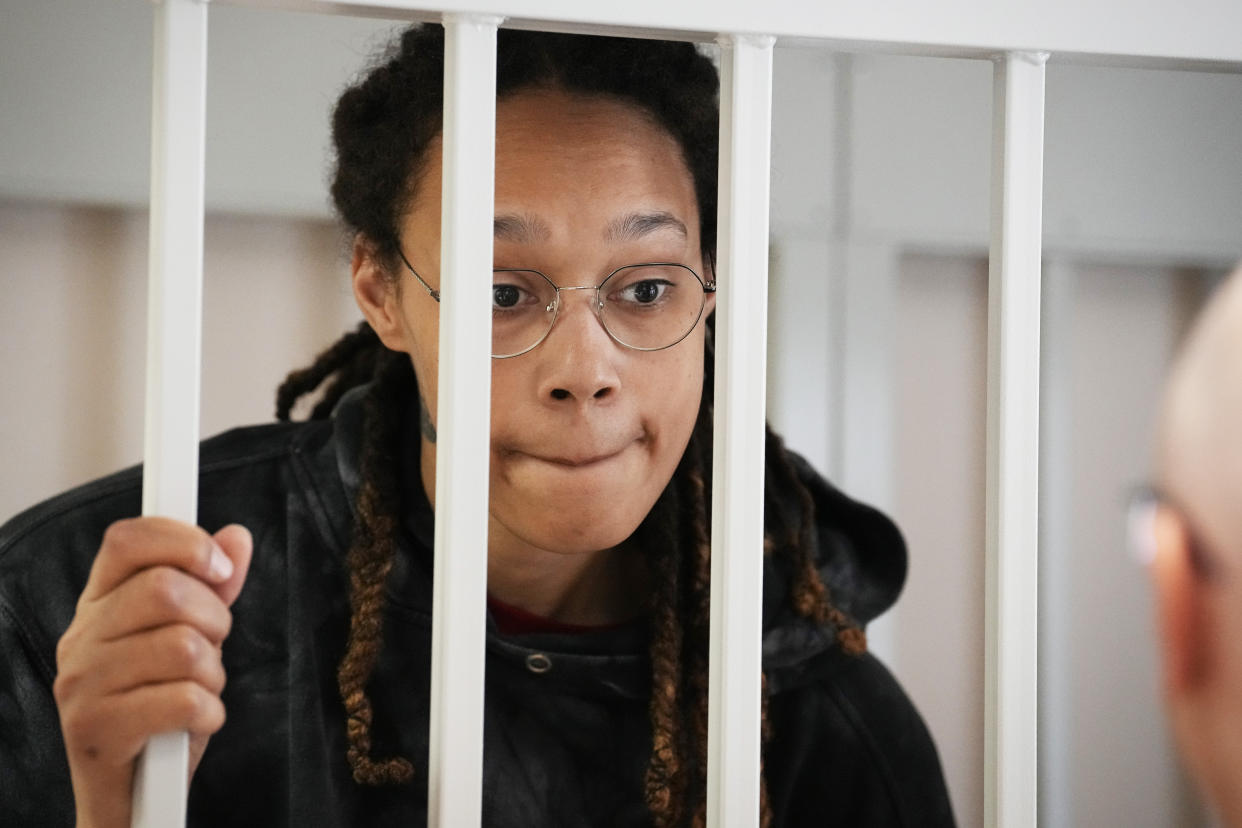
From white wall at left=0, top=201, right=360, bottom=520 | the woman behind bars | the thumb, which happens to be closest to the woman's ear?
the woman behind bars

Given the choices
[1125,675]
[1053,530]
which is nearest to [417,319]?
[1053,530]

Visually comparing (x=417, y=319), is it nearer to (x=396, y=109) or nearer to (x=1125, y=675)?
(x=396, y=109)

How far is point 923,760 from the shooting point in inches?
52.1

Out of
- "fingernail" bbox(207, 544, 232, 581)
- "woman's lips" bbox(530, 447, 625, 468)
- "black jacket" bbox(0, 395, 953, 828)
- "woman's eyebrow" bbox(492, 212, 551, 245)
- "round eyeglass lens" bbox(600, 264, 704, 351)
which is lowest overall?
"black jacket" bbox(0, 395, 953, 828)

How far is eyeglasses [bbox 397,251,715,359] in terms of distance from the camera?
0.99 metres

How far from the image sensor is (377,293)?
118 cm

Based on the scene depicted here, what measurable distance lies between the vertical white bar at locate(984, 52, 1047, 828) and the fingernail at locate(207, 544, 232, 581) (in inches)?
17.7

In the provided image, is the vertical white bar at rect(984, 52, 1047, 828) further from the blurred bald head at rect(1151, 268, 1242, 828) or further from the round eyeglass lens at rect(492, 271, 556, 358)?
the round eyeglass lens at rect(492, 271, 556, 358)

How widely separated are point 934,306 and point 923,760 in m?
1.50

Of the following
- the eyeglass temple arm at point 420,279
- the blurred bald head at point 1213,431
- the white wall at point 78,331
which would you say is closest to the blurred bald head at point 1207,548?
the blurred bald head at point 1213,431

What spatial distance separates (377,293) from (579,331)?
0.30 meters

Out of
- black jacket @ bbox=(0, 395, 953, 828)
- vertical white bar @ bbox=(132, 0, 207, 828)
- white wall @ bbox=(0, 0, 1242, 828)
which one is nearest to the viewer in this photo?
vertical white bar @ bbox=(132, 0, 207, 828)

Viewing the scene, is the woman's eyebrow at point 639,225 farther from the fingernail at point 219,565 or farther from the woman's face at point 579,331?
the fingernail at point 219,565

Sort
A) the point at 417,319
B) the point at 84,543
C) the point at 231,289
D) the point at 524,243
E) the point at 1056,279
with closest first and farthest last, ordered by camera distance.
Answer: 1. the point at 524,243
2. the point at 417,319
3. the point at 84,543
4. the point at 231,289
5. the point at 1056,279
